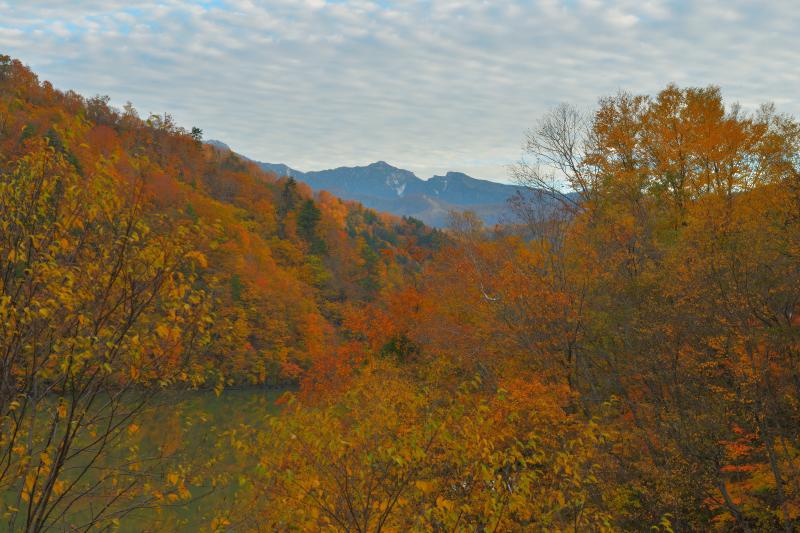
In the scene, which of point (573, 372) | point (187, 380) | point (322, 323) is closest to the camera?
point (187, 380)

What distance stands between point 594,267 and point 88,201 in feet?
56.1

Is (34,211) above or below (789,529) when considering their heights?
above

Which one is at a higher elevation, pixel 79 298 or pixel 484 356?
pixel 79 298

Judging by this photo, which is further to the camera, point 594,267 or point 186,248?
point 594,267

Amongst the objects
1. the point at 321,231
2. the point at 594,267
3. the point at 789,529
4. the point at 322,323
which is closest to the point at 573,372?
the point at 594,267

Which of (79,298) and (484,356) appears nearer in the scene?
(79,298)

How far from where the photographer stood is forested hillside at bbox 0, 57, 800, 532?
19.1 ft

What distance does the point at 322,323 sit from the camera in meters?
56.8

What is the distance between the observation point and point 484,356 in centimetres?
2391

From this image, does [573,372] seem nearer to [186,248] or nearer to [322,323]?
[186,248]

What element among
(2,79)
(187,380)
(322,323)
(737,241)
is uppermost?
(2,79)

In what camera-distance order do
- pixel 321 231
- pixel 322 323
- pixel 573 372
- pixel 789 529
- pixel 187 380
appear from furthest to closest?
pixel 321 231 → pixel 322 323 → pixel 573 372 → pixel 789 529 → pixel 187 380

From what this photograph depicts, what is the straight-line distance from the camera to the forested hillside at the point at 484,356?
5.82 m

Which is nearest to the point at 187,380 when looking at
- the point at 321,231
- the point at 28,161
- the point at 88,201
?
the point at 88,201
